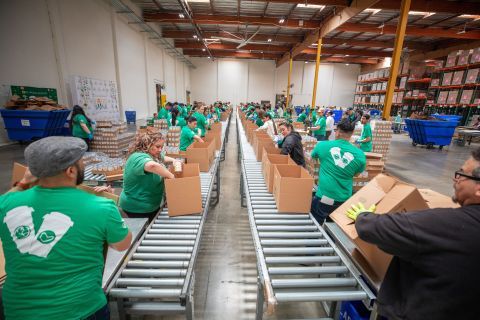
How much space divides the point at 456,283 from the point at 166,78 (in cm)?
2015

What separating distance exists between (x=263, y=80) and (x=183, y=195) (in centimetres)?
2577

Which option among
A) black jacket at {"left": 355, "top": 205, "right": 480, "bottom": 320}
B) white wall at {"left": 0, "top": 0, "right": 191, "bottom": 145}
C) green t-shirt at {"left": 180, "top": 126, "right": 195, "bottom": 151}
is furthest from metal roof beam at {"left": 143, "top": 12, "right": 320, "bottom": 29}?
black jacket at {"left": 355, "top": 205, "right": 480, "bottom": 320}

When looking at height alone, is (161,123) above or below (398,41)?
below

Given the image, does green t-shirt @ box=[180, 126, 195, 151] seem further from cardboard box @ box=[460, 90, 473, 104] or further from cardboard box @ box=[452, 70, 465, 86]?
cardboard box @ box=[452, 70, 465, 86]

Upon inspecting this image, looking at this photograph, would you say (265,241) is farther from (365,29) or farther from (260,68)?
(260,68)

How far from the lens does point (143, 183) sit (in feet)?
7.76

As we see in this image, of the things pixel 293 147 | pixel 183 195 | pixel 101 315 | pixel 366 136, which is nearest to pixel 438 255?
pixel 101 315

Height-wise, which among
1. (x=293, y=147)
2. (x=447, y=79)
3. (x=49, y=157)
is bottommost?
(x=293, y=147)

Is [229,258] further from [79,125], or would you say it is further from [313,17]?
[313,17]

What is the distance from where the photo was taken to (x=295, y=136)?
382cm

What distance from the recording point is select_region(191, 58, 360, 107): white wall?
25859 millimetres

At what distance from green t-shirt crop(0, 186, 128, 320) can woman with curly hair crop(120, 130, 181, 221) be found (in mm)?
1120

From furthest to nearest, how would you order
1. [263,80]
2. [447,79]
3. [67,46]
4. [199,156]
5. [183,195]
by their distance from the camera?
[263,80]
[447,79]
[67,46]
[199,156]
[183,195]

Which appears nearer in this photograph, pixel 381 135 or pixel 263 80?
pixel 381 135
